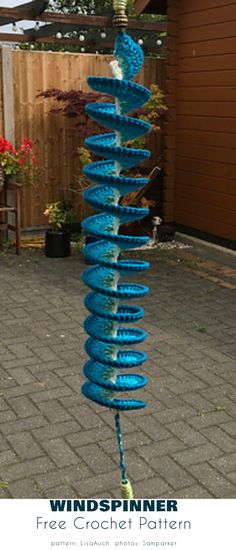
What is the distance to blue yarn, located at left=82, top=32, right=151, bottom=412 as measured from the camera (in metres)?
1.55

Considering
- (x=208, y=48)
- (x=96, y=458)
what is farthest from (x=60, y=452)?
(x=208, y=48)

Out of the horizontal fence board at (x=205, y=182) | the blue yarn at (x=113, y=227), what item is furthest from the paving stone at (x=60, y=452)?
the horizontal fence board at (x=205, y=182)

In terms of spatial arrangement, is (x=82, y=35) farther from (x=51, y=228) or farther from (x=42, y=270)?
(x=42, y=270)

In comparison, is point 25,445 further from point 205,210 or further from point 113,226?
point 205,210

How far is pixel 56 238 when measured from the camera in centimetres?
770

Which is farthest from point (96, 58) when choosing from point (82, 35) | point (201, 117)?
point (82, 35)

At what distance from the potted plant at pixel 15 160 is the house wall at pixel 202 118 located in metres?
2.15

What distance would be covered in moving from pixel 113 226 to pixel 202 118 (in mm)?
7045

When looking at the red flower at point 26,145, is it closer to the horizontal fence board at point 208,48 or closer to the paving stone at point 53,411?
the horizontal fence board at point 208,48

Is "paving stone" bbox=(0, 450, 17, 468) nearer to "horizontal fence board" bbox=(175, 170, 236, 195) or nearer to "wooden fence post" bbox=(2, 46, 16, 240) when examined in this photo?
"wooden fence post" bbox=(2, 46, 16, 240)

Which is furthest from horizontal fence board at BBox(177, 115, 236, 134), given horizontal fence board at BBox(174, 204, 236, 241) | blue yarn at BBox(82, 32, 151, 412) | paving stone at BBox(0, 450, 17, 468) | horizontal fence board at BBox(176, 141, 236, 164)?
blue yarn at BBox(82, 32, 151, 412)

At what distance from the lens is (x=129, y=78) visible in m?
1.60

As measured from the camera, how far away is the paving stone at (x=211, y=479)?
9.98 feet

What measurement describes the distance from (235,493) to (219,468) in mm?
224
